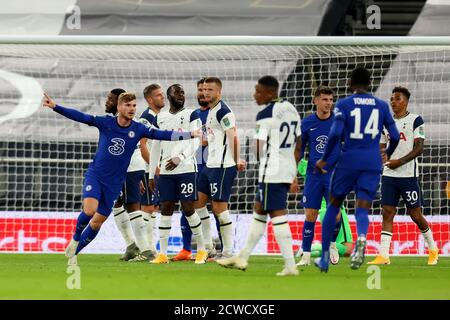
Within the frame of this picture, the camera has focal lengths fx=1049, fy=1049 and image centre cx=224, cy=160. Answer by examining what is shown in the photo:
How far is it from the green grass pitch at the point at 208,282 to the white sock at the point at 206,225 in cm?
71

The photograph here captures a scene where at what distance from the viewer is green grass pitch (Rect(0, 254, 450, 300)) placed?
8.86 metres

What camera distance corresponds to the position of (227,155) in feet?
42.5

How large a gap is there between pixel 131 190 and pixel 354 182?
12.6ft

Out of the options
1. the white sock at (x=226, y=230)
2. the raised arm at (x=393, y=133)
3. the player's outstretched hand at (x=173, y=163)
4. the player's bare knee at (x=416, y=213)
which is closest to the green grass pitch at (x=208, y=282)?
the white sock at (x=226, y=230)

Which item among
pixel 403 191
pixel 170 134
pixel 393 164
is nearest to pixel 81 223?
pixel 170 134

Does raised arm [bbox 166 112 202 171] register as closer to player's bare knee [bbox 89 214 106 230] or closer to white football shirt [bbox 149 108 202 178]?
white football shirt [bbox 149 108 202 178]

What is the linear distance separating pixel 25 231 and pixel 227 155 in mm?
5243

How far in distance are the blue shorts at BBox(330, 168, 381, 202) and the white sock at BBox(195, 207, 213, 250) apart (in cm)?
288

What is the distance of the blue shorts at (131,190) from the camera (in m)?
13.7

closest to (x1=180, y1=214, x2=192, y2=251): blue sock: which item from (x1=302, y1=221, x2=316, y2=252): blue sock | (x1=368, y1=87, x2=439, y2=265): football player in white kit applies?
(x1=302, y1=221, x2=316, y2=252): blue sock

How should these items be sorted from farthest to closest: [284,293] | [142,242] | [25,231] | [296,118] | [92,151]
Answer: [92,151] → [25,231] → [142,242] → [296,118] → [284,293]

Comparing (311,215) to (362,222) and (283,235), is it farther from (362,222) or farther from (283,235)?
(283,235)
